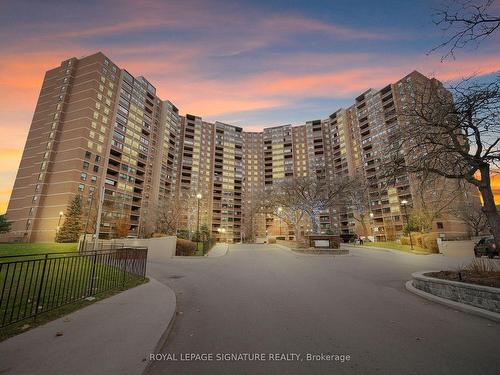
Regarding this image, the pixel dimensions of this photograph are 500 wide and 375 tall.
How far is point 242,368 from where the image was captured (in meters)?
3.51

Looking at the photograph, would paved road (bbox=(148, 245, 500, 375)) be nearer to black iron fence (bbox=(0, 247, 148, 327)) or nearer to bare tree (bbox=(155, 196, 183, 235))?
black iron fence (bbox=(0, 247, 148, 327))

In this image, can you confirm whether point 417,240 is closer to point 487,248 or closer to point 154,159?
point 487,248

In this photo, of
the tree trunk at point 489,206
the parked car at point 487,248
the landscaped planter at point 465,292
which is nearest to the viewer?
the landscaped planter at point 465,292

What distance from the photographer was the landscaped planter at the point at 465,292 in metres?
5.69

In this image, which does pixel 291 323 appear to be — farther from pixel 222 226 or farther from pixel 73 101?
pixel 222 226

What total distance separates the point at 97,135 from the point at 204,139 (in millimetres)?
57887

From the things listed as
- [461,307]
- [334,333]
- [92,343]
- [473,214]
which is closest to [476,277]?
[461,307]

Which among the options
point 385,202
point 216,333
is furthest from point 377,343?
point 385,202

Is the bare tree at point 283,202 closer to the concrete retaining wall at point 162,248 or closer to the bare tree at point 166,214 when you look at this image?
the concrete retaining wall at point 162,248

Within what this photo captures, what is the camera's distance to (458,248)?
24.5m

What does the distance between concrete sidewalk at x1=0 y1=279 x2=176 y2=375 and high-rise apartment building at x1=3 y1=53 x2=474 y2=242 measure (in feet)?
107

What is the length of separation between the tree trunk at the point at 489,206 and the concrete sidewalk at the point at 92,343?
10.3 metres

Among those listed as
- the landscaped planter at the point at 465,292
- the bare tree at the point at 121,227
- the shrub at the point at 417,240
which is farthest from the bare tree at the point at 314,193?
the bare tree at the point at 121,227

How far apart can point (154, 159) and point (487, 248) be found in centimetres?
8815
